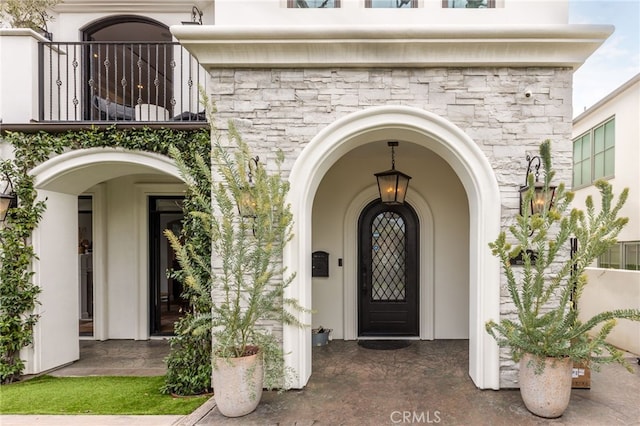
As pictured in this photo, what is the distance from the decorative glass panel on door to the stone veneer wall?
7.56ft

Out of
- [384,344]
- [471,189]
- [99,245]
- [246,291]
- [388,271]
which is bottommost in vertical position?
[384,344]

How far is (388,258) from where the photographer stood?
6.17m

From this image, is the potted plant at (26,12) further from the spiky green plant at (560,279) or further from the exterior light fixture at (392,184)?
the spiky green plant at (560,279)

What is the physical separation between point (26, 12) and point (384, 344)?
24.6 feet

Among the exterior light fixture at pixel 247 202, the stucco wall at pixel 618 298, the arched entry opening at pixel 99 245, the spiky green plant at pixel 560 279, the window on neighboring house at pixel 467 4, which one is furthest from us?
the stucco wall at pixel 618 298

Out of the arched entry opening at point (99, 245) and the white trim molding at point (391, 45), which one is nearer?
the white trim molding at point (391, 45)

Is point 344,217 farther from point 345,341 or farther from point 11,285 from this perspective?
point 11,285

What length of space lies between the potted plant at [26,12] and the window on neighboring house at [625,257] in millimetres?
10812

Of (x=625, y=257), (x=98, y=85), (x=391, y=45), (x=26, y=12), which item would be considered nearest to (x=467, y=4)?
(x=391, y=45)

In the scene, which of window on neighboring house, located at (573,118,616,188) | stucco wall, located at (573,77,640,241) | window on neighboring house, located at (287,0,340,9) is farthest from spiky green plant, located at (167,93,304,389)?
window on neighboring house, located at (573,118,616,188)

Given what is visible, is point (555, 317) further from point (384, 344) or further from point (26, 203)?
point (26, 203)

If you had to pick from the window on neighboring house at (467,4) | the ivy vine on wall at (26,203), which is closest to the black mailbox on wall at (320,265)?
the ivy vine on wall at (26,203)

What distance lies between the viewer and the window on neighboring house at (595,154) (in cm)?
762

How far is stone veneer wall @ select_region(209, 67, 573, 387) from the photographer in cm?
399
